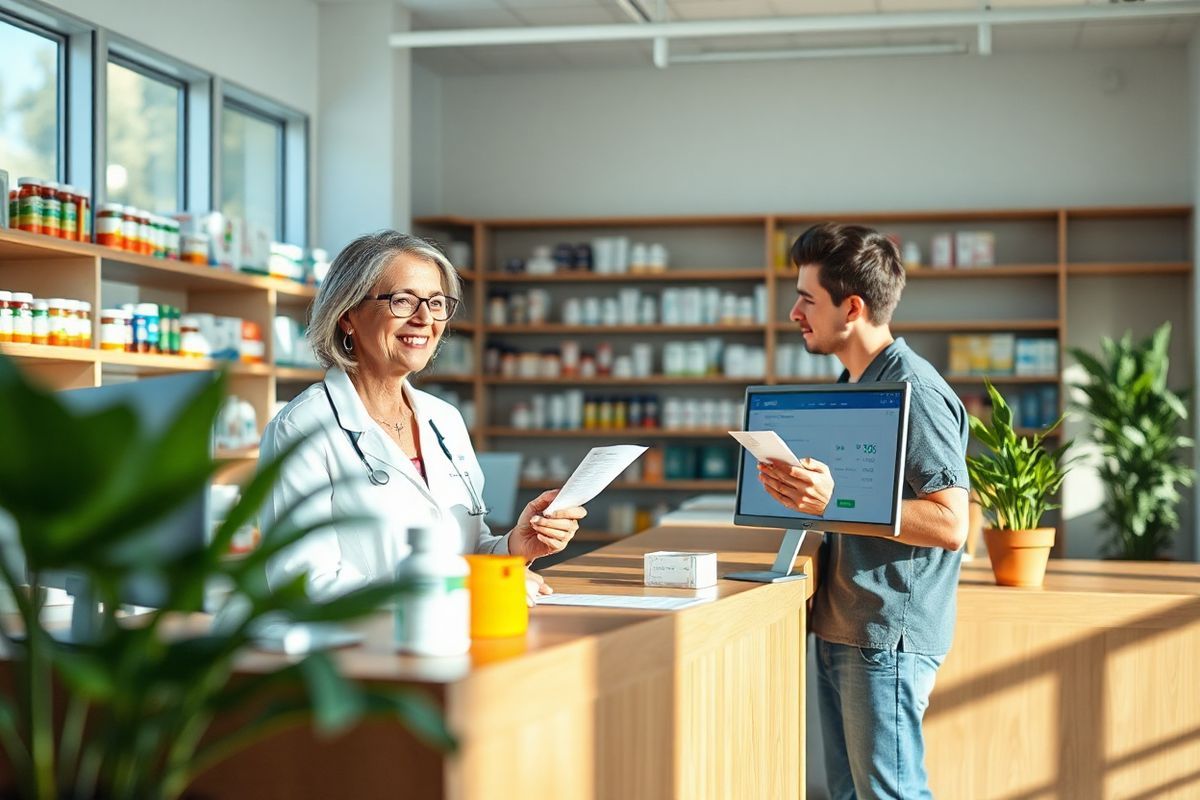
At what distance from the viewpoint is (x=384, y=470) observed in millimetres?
2457

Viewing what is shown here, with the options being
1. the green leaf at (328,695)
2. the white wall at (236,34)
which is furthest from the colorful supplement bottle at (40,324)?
the green leaf at (328,695)

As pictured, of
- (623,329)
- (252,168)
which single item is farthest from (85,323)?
(623,329)

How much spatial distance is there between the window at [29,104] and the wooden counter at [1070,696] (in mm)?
3907

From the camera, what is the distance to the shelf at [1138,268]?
778 cm

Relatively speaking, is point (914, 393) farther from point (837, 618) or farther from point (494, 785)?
point (494, 785)

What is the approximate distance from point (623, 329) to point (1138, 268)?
3080mm

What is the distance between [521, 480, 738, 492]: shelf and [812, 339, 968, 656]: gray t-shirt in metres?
5.41

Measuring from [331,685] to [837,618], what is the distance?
1882mm

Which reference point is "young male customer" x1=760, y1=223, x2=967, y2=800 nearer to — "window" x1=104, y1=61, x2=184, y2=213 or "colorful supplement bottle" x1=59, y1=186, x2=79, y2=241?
"colorful supplement bottle" x1=59, y1=186, x2=79, y2=241

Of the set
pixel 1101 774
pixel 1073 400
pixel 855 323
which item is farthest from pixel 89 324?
pixel 1073 400

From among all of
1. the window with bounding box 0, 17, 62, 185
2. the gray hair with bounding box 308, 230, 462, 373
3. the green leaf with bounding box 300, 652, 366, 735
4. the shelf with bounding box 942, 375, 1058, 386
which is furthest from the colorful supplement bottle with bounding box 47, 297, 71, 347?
the shelf with bounding box 942, 375, 1058, 386

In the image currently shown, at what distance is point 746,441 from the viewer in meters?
2.51

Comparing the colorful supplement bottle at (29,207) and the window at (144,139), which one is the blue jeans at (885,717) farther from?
the window at (144,139)

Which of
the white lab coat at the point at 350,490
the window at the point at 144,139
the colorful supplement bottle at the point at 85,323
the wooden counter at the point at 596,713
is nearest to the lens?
the wooden counter at the point at 596,713
